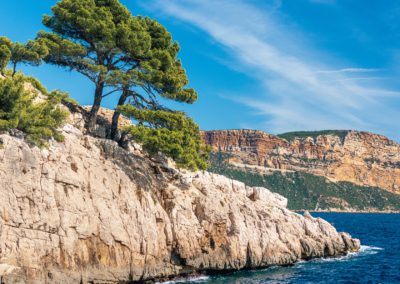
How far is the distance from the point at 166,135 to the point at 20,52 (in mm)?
11236

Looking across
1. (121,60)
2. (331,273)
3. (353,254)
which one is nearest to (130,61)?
(121,60)

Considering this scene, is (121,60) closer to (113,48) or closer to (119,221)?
(113,48)

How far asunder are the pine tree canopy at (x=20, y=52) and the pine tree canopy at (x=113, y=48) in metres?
1.30

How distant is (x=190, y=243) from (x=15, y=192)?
1189 centimetres

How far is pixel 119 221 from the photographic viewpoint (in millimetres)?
19375

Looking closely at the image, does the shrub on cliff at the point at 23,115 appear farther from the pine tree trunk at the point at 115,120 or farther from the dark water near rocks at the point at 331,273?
the dark water near rocks at the point at 331,273

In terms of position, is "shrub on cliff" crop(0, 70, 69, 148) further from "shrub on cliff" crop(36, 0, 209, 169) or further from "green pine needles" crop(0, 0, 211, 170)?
"shrub on cliff" crop(36, 0, 209, 169)

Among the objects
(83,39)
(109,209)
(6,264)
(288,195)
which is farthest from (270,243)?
(288,195)

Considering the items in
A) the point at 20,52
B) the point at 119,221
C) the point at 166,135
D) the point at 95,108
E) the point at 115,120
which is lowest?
the point at 119,221

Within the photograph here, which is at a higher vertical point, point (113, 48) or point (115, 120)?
point (113, 48)

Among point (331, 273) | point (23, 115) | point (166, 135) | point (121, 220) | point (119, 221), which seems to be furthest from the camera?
point (331, 273)

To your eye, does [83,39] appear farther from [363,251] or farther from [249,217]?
[363,251]

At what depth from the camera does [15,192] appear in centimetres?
1586

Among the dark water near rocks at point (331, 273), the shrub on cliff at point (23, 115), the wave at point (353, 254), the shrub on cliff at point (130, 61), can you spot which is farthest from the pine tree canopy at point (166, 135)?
the wave at point (353, 254)
